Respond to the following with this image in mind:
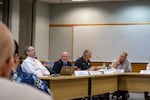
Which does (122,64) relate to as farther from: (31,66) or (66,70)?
(31,66)

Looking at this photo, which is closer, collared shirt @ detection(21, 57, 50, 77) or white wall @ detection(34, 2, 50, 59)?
collared shirt @ detection(21, 57, 50, 77)

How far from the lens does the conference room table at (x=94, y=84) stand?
185 inches

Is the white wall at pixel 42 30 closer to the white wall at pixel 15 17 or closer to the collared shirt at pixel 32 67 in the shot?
the white wall at pixel 15 17

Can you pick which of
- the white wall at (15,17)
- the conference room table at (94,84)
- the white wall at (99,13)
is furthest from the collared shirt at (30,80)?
the white wall at (99,13)

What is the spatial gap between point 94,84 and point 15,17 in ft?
13.3

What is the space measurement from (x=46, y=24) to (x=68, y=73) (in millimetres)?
5263

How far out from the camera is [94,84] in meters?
5.77

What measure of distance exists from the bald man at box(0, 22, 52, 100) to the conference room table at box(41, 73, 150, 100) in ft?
11.5

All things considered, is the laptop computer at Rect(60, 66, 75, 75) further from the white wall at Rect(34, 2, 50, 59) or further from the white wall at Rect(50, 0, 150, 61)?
the white wall at Rect(34, 2, 50, 59)

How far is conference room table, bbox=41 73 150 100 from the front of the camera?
4689 mm

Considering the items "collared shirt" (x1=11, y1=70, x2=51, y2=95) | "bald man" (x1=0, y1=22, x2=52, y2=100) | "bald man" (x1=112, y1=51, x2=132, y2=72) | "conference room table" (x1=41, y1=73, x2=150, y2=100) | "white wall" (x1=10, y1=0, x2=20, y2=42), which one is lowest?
"conference room table" (x1=41, y1=73, x2=150, y2=100)

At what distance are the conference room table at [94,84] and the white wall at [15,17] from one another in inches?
140

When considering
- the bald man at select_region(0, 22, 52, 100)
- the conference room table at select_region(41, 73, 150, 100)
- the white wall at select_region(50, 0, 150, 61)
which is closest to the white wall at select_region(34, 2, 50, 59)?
the white wall at select_region(50, 0, 150, 61)

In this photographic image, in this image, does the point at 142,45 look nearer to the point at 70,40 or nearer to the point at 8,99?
the point at 70,40
